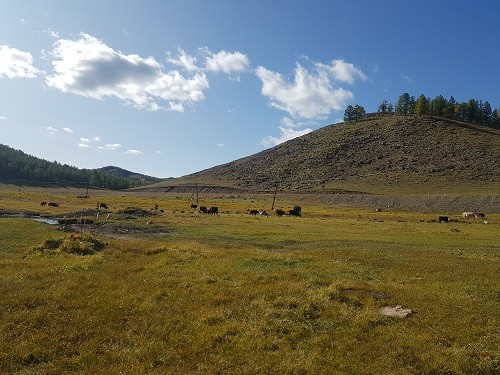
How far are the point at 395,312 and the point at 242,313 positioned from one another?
6.09 m

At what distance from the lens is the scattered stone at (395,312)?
1653cm

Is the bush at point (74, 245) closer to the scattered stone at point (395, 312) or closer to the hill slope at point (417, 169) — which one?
the scattered stone at point (395, 312)

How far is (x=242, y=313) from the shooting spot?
1659cm

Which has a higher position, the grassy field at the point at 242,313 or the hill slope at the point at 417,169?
the hill slope at the point at 417,169

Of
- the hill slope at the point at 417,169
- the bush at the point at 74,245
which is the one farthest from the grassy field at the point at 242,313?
the hill slope at the point at 417,169

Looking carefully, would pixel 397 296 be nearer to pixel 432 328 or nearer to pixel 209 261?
pixel 432 328

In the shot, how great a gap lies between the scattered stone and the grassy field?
0.41 m

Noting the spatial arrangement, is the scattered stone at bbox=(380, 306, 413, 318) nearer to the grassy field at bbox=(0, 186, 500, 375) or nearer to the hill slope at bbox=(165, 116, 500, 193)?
the grassy field at bbox=(0, 186, 500, 375)

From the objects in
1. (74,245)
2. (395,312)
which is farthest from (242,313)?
(74,245)

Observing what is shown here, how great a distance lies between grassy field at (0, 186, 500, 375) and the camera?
12211 mm

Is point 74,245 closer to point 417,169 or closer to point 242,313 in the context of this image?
point 242,313

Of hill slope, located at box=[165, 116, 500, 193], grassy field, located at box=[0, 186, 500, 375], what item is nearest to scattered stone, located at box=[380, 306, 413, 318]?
grassy field, located at box=[0, 186, 500, 375]

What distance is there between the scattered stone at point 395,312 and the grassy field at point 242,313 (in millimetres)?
409

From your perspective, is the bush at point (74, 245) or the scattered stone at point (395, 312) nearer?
the scattered stone at point (395, 312)
